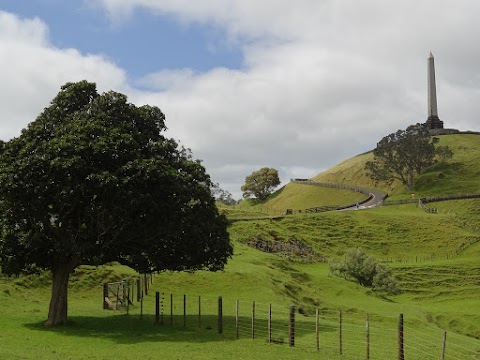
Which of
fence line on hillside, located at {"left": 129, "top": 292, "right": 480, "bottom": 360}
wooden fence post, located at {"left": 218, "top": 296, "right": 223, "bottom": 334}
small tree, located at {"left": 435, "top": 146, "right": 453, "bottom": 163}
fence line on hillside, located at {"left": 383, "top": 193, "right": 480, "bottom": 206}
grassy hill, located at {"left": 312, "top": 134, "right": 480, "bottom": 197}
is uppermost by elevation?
small tree, located at {"left": 435, "top": 146, "right": 453, "bottom": 163}

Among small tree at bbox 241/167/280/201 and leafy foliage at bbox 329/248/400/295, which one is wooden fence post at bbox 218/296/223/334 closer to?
leafy foliage at bbox 329/248/400/295

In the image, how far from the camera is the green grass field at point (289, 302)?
29438 millimetres

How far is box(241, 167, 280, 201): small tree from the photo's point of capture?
621 feet

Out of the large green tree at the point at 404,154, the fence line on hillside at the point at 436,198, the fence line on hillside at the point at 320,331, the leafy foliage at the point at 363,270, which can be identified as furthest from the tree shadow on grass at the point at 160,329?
the large green tree at the point at 404,154

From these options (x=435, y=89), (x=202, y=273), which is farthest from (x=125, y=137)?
(x=435, y=89)

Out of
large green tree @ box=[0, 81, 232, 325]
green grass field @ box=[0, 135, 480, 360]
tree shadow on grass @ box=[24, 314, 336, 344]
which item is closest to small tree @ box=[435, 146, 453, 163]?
green grass field @ box=[0, 135, 480, 360]

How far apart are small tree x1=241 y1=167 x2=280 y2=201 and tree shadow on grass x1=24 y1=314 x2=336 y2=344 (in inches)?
5857

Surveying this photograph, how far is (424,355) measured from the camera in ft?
103

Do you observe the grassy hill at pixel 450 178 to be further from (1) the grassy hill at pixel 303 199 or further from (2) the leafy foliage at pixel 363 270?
(2) the leafy foliage at pixel 363 270

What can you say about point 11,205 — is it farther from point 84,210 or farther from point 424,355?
point 424,355

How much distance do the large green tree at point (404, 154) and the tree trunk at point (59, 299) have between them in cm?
14127

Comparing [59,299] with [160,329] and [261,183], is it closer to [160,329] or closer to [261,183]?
[160,329]

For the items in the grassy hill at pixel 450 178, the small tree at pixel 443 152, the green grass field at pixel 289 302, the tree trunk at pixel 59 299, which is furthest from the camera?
the small tree at pixel 443 152

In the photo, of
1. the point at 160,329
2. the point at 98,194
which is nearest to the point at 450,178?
the point at 160,329
